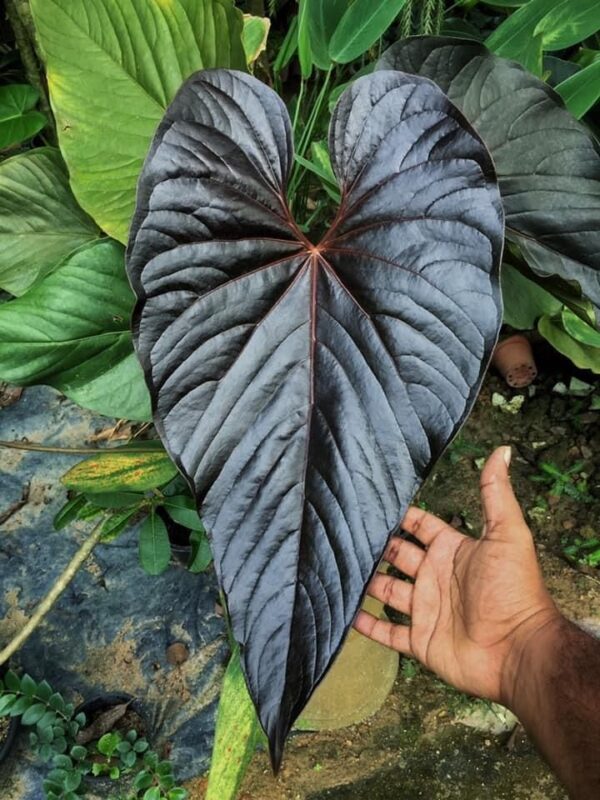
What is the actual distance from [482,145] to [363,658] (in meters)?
1.11

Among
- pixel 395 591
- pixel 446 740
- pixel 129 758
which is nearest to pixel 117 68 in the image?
pixel 395 591

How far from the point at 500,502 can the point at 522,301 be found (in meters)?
0.26

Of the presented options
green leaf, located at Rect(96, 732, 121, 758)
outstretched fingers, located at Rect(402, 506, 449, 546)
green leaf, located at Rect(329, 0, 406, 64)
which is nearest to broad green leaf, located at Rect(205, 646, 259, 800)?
outstretched fingers, located at Rect(402, 506, 449, 546)

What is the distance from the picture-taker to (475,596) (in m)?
0.96

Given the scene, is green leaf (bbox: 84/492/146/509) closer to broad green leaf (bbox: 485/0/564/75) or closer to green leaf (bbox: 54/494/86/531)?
green leaf (bbox: 54/494/86/531)

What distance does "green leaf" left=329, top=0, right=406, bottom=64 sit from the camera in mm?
775

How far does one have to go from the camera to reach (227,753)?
871 millimetres

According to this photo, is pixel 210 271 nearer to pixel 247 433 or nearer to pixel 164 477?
pixel 247 433

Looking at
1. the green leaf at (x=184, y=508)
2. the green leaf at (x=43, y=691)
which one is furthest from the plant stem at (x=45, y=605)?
the green leaf at (x=43, y=691)

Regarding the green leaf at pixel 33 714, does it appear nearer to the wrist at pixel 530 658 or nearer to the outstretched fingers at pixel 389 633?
the outstretched fingers at pixel 389 633

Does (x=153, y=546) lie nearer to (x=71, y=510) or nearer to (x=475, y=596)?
(x=71, y=510)

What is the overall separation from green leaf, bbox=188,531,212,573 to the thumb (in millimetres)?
430

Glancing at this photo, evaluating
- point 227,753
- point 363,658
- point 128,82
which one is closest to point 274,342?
point 128,82

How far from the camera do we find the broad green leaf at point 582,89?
0.85 m
